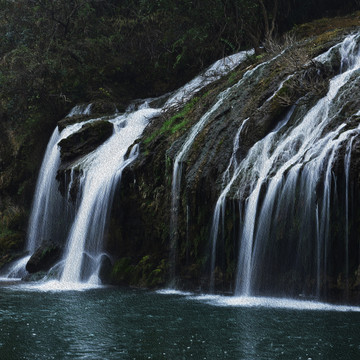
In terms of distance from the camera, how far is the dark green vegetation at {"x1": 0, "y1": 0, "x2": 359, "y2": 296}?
13836 millimetres

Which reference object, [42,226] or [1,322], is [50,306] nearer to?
[1,322]

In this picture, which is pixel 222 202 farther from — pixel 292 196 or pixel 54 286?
pixel 54 286

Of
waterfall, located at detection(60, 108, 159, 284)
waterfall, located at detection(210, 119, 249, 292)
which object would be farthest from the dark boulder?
waterfall, located at detection(210, 119, 249, 292)

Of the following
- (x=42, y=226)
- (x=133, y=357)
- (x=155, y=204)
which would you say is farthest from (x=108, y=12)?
(x=133, y=357)

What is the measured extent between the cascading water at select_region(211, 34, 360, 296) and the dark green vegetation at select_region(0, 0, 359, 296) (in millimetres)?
2677

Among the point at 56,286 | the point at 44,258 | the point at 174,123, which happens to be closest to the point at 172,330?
the point at 56,286

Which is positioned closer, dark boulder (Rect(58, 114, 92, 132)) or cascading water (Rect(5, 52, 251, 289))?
cascading water (Rect(5, 52, 251, 289))

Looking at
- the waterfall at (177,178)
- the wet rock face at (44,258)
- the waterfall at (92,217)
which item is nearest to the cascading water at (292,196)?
the waterfall at (177,178)

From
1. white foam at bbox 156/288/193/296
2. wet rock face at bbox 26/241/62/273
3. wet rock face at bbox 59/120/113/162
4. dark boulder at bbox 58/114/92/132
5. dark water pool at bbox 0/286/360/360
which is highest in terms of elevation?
dark boulder at bbox 58/114/92/132

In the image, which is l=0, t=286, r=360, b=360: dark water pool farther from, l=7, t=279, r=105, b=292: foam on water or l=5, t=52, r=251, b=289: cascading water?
l=5, t=52, r=251, b=289: cascading water

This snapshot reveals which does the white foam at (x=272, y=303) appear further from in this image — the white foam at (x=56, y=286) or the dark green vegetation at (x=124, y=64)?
the dark green vegetation at (x=124, y=64)

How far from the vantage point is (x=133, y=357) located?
237 inches

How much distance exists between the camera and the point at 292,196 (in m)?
9.40

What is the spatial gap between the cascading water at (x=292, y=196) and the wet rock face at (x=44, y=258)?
19.9 feet
